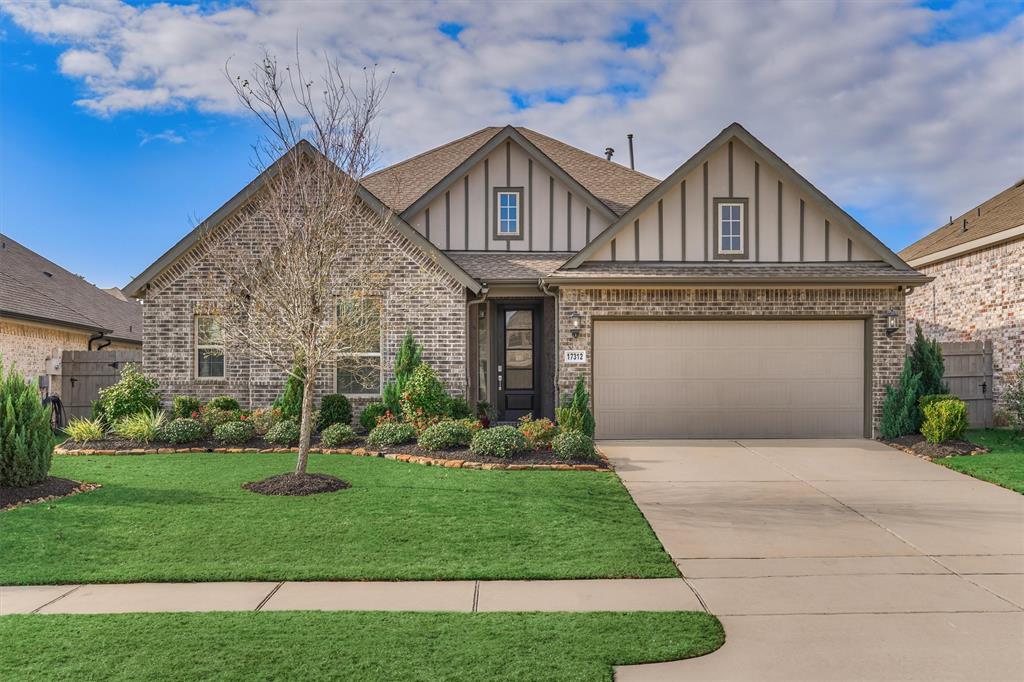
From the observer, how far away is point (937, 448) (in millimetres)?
11016

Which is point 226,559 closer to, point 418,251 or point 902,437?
point 418,251

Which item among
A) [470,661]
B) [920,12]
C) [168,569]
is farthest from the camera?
[920,12]

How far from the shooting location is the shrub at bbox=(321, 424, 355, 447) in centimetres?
1134

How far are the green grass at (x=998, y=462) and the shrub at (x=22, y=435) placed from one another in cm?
1248

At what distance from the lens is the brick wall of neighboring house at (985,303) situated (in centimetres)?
1426

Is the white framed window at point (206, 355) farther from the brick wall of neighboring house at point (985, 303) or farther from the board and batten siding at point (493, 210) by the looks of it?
the brick wall of neighboring house at point (985, 303)

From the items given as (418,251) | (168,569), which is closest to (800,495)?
(168,569)

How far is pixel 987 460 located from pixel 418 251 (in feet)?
34.0

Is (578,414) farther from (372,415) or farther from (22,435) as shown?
(22,435)

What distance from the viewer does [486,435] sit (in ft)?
33.6

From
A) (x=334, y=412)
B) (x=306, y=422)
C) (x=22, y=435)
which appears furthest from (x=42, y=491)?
(x=334, y=412)

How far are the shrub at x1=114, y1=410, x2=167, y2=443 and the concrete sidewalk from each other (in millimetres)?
6689

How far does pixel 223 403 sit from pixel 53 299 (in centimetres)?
930

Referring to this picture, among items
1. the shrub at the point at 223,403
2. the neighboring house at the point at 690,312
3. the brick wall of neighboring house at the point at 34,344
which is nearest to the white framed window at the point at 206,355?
the neighboring house at the point at 690,312
